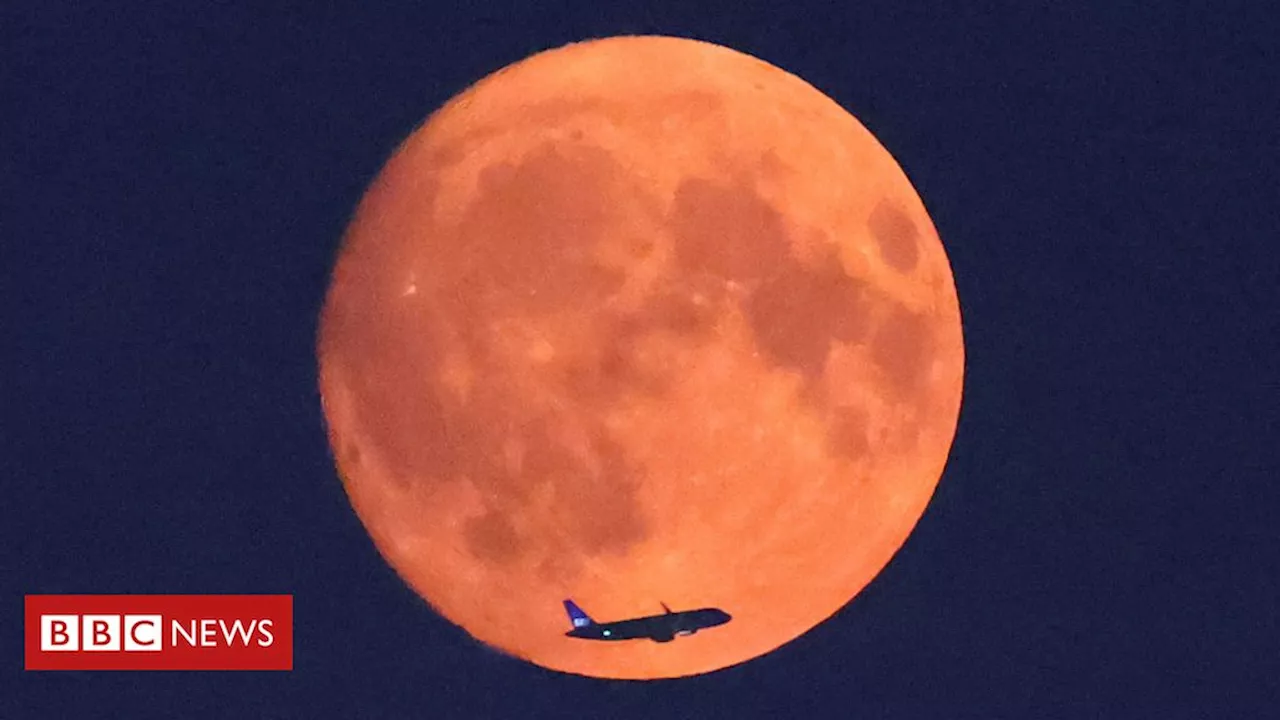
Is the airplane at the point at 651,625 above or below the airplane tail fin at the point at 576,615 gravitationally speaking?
below

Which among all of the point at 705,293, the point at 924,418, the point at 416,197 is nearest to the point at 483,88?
the point at 416,197

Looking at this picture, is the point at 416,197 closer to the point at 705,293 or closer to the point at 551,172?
the point at 551,172

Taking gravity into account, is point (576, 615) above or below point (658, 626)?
above

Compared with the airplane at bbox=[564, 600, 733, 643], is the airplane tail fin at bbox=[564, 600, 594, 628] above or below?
above

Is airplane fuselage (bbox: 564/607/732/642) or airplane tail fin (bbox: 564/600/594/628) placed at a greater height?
airplane tail fin (bbox: 564/600/594/628)

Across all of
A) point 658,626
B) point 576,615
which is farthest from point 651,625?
point 576,615

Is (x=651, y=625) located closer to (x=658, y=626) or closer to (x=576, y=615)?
(x=658, y=626)

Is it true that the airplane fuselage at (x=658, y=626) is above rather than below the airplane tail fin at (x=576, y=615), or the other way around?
below
